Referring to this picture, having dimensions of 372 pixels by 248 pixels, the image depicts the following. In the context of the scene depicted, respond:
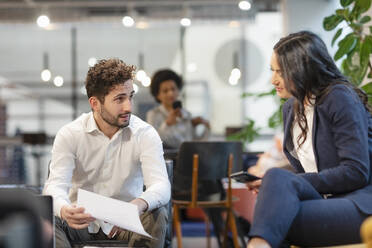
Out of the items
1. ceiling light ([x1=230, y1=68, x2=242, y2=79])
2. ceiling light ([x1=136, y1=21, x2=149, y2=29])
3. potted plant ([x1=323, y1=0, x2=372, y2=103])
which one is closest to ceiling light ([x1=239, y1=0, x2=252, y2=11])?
ceiling light ([x1=230, y1=68, x2=242, y2=79])

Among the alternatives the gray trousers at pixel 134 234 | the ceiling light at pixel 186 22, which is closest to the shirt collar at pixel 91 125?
the gray trousers at pixel 134 234

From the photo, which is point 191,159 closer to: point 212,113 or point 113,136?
point 113,136

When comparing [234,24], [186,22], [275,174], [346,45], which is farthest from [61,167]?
[234,24]

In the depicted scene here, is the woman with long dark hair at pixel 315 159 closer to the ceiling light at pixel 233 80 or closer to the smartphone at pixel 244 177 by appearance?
the smartphone at pixel 244 177

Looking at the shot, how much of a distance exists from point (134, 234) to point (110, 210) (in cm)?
30

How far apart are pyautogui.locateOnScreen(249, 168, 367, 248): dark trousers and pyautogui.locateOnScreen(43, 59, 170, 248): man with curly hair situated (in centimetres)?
63

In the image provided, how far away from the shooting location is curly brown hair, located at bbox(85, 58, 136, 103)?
2.54 meters

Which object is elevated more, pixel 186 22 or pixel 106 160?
pixel 186 22

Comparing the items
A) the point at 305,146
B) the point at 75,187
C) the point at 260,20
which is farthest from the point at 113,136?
the point at 260,20

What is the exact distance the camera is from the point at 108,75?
2.55 m

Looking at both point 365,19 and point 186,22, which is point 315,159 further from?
point 186,22

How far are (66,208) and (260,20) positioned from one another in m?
8.69

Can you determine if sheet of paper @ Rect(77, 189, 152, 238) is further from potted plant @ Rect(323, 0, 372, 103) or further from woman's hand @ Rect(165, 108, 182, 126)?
woman's hand @ Rect(165, 108, 182, 126)

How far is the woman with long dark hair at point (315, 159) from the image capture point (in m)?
1.92
